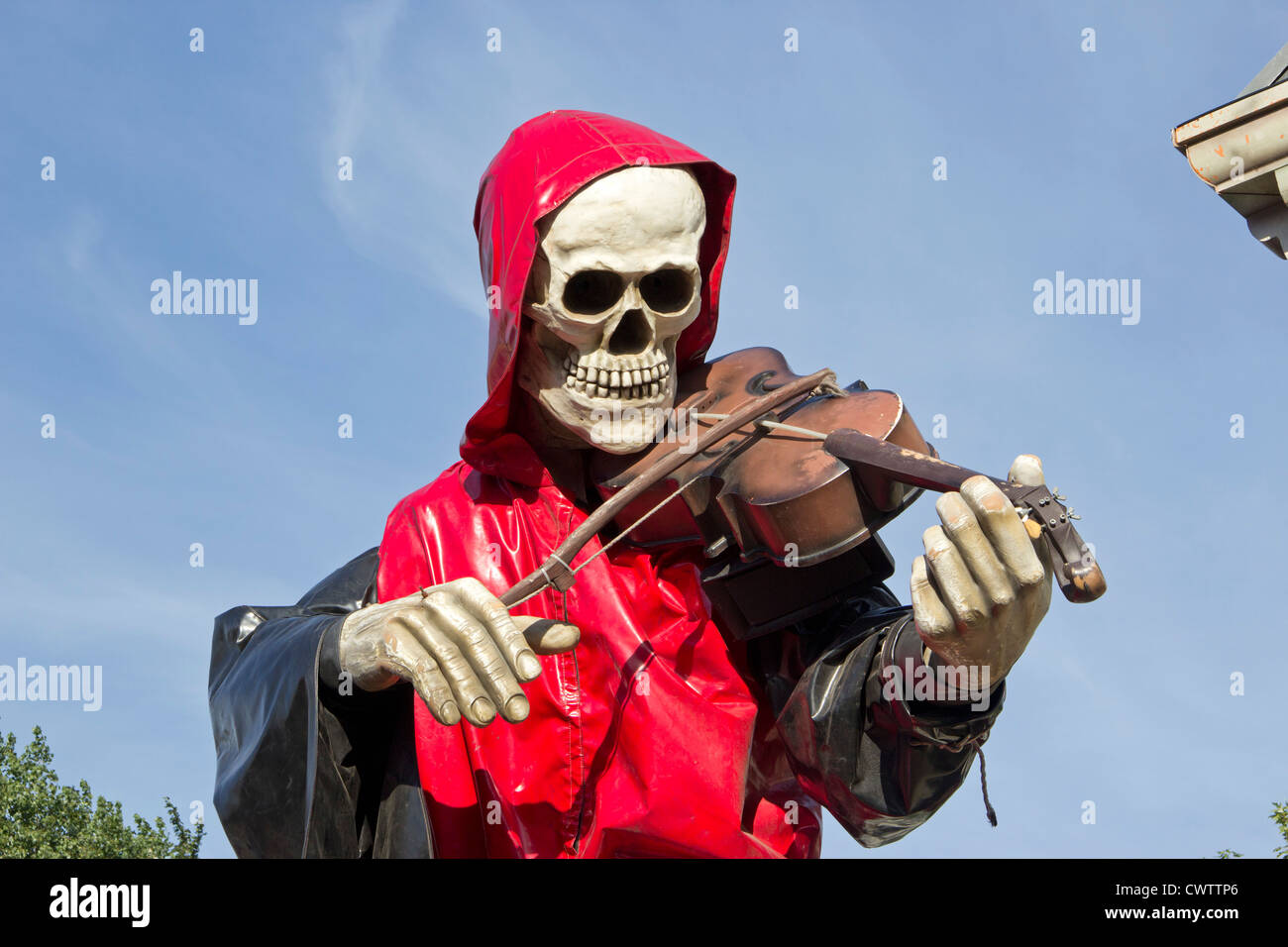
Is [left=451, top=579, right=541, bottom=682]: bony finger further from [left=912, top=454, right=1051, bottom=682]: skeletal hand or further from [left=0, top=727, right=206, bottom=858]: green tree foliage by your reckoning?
[left=0, top=727, right=206, bottom=858]: green tree foliage

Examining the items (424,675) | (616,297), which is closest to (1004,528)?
(424,675)

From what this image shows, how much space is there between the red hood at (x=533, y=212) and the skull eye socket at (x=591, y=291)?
198 mm

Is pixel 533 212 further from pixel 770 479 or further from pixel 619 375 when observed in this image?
pixel 770 479

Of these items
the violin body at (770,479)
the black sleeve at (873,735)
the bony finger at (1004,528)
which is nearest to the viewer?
the bony finger at (1004,528)

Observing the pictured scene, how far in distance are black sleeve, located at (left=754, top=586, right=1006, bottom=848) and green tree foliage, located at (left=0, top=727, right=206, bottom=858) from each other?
21061 millimetres

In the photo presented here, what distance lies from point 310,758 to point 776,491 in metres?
2.00

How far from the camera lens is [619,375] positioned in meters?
6.72

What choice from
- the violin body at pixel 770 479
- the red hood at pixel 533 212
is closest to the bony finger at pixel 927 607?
the violin body at pixel 770 479

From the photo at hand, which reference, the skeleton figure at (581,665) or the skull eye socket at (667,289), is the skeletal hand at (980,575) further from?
the skull eye socket at (667,289)

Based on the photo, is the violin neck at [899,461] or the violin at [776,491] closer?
the violin neck at [899,461]

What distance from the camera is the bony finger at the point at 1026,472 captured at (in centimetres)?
536

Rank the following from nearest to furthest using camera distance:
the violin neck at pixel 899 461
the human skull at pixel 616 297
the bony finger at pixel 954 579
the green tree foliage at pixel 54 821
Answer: the bony finger at pixel 954 579 → the violin neck at pixel 899 461 → the human skull at pixel 616 297 → the green tree foliage at pixel 54 821

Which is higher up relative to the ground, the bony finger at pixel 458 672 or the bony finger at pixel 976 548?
the bony finger at pixel 976 548

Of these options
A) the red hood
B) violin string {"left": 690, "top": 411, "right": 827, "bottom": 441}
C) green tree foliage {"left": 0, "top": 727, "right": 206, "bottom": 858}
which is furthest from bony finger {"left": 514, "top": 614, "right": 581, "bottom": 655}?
green tree foliage {"left": 0, "top": 727, "right": 206, "bottom": 858}
